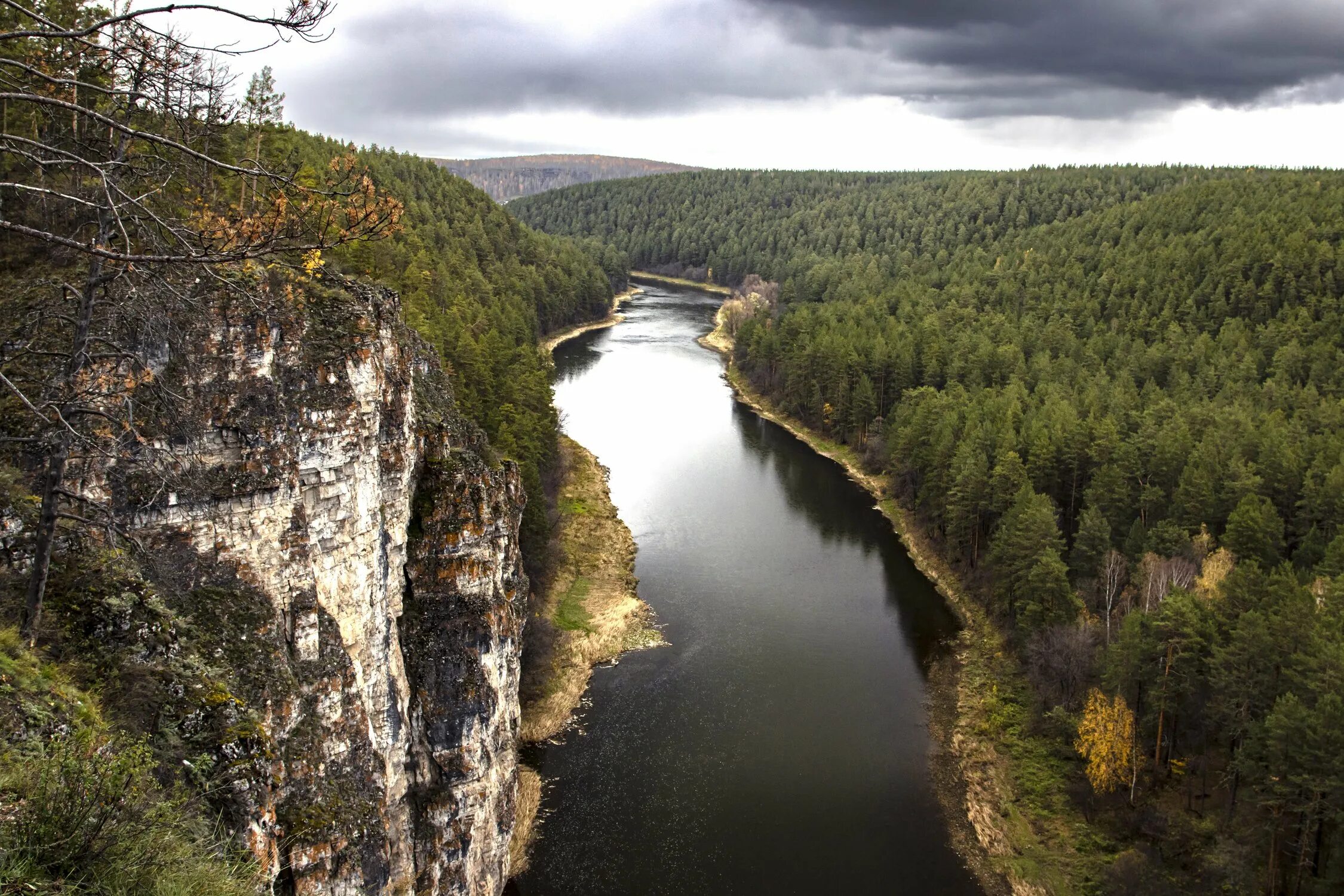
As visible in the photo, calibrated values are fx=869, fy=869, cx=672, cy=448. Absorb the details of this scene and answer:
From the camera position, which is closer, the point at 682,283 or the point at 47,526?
the point at 47,526

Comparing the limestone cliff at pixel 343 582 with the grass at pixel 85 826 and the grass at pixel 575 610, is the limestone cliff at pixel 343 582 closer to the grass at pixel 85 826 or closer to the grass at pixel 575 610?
the grass at pixel 85 826

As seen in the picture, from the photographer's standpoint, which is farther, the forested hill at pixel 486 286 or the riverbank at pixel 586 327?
the riverbank at pixel 586 327

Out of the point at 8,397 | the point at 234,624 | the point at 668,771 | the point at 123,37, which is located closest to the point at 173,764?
the point at 234,624

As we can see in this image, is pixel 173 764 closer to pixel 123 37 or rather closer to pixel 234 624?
pixel 234 624

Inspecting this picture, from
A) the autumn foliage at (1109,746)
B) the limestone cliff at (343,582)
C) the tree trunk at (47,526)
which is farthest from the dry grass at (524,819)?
the autumn foliage at (1109,746)

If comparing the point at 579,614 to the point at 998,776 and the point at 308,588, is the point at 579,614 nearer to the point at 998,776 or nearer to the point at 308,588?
the point at 998,776

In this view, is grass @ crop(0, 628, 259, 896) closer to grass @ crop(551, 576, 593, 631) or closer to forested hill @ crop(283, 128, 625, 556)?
forested hill @ crop(283, 128, 625, 556)

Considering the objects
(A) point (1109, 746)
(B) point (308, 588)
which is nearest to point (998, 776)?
(A) point (1109, 746)
